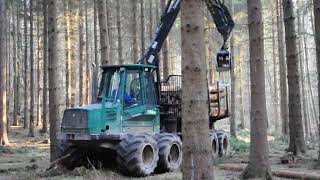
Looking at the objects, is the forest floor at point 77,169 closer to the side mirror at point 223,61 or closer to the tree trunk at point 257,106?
the tree trunk at point 257,106

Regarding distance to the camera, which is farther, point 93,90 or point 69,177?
point 93,90

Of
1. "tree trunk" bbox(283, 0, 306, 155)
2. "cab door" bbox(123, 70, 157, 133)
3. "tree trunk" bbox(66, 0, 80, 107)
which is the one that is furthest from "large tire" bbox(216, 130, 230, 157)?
"tree trunk" bbox(66, 0, 80, 107)

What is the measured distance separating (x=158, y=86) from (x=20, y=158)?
244 inches

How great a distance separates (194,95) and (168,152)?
256 inches

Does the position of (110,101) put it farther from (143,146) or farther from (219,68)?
(219,68)

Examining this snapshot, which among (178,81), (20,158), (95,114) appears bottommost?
(20,158)

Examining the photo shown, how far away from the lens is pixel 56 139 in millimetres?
12602

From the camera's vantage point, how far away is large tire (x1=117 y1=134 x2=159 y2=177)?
431 inches

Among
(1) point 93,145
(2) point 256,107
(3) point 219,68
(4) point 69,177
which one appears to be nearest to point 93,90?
(1) point 93,145

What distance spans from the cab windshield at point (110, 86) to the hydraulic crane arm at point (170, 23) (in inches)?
76.4

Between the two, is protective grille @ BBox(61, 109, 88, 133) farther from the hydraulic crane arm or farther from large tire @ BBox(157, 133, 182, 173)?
the hydraulic crane arm

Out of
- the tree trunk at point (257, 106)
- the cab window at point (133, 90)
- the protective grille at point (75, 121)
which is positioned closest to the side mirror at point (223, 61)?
the cab window at point (133, 90)

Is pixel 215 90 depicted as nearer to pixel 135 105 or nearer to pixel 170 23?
pixel 170 23

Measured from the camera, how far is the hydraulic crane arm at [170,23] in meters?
14.2
